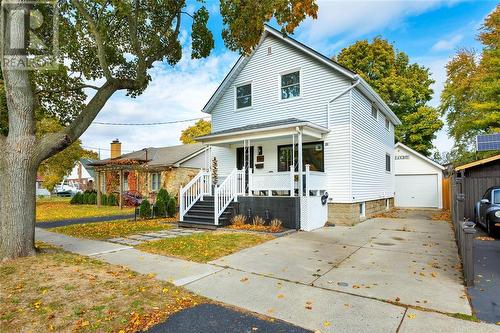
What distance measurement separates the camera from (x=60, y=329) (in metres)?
3.48

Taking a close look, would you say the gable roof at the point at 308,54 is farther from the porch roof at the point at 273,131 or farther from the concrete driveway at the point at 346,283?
the concrete driveway at the point at 346,283

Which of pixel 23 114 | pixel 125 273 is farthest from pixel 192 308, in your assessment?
pixel 23 114

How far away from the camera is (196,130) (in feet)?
147

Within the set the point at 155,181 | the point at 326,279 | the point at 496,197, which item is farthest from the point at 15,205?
the point at 155,181

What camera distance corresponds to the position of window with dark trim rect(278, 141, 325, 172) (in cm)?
1263

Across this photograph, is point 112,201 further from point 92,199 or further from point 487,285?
point 487,285

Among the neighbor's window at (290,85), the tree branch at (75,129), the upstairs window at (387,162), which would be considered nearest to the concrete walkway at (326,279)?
the tree branch at (75,129)

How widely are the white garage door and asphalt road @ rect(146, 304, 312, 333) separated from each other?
64.7ft

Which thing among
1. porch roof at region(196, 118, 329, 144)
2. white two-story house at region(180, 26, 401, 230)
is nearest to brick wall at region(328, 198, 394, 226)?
white two-story house at region(180, 26, 401, 230)

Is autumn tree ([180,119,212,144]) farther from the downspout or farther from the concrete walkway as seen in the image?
the concrete walkway

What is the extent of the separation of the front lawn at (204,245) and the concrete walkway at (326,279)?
34 centimetres

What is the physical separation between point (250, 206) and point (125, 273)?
6.39 metres

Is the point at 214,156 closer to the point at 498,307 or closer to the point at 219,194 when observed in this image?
the point at 219,194

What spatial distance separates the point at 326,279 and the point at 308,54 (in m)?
10.1
